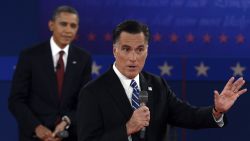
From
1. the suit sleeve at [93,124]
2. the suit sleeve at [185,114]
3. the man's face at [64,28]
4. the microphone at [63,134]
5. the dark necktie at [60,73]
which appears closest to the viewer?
the suit sleeve at [93,124]

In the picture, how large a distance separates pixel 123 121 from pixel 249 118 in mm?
2555

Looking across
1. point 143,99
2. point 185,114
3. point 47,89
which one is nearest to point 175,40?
point 47,89

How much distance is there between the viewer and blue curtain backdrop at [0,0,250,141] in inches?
191

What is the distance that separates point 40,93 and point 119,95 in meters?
1.54

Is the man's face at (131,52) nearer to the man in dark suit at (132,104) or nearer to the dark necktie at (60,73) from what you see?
the man in dark suit at (132,104)

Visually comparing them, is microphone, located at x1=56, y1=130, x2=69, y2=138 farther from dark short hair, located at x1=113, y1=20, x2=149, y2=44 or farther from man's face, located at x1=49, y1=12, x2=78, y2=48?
dark short hair, located at x1=113, y1=20, x2=149, y2=44

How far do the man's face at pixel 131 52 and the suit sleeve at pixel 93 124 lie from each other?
0.20 meters

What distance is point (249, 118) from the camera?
4.92 meters

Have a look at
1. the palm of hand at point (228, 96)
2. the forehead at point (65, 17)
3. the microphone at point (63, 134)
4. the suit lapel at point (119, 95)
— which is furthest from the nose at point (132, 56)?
the forehead at point (65, 17)

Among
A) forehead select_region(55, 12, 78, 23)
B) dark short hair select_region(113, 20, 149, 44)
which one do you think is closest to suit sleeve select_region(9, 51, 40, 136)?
forehead select_region(55, 12, 78, 23)

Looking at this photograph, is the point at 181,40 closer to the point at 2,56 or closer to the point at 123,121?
the point at 2,56

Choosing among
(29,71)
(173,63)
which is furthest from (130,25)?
(173,63)

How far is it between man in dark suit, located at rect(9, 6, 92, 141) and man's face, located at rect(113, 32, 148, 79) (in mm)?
1459

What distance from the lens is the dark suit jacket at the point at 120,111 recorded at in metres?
2.56
